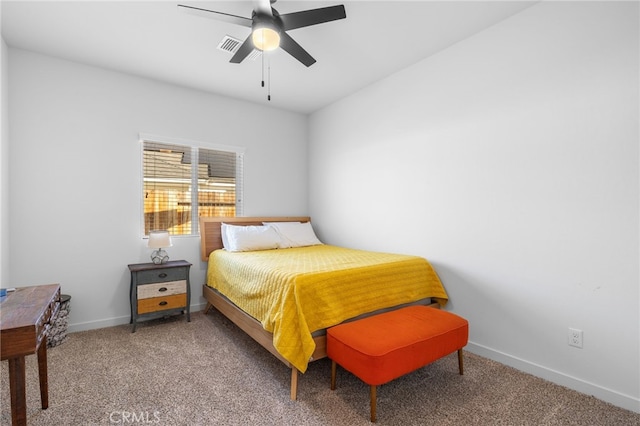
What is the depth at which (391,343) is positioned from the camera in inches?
68.4

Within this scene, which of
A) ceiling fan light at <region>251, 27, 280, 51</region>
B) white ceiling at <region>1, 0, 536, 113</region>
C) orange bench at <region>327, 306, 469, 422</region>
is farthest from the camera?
white ceiling at <region>1, 0, 536, 113</region>

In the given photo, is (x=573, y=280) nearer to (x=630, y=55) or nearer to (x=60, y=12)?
(x=630, y=55)

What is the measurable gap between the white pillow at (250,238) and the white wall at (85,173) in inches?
19.5

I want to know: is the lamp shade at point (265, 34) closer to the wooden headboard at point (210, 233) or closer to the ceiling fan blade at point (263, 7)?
the ceiling fan blade at point (263, 7)

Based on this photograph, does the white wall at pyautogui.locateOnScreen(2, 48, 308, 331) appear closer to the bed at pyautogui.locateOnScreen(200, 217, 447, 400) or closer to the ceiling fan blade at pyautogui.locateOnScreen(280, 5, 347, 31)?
the bed at pyautogui.locateOnScreen(200, 217, 447, 400)

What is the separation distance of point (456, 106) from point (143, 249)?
3.46 m

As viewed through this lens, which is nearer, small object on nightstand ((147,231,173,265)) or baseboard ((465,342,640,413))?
baseboard ((465,342,640,413))

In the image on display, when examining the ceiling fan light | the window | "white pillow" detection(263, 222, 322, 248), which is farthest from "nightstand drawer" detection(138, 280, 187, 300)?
the ceiling fan light

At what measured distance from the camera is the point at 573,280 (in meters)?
2.04

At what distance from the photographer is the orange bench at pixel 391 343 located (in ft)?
5.48

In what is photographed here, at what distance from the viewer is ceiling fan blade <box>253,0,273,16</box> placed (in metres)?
1.86

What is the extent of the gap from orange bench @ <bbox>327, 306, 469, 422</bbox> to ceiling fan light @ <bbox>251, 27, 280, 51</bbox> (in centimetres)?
195

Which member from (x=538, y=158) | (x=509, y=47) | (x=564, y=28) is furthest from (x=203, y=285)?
(x=564, y=28)

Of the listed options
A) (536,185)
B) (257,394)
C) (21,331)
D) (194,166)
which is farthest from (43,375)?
(536,185)
